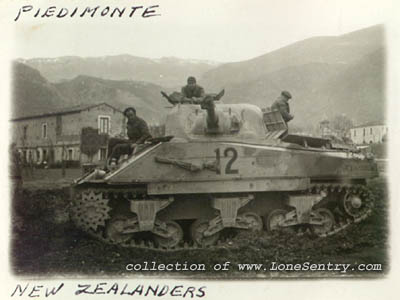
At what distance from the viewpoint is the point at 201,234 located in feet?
28.8

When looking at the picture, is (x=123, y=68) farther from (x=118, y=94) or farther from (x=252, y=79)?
(x=252, y=79)

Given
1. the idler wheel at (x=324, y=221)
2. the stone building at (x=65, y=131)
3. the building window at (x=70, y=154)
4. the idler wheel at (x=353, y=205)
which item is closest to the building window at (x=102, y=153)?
the stone building at (x=65, y=131)

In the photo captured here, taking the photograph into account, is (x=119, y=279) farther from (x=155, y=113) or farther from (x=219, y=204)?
(x=155, y=113)

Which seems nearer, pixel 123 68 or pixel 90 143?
pixel 90 143

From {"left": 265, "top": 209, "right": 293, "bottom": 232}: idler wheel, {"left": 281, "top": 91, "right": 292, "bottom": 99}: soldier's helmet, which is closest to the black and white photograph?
{"left": 265, "top": 209, "right": 293, "bottom": 232}: idler wheel

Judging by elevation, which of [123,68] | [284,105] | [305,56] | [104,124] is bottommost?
[104,124]

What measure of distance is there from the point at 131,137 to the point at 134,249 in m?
1.69

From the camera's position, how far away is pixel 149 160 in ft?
28.0

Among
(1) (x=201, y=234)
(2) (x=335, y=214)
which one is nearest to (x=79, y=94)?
(1) (x=201, y=234)

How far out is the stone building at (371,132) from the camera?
8844mm

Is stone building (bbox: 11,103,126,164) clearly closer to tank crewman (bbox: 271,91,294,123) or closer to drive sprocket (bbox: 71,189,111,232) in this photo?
drive sprocket (bbox: 71,189,111,232)

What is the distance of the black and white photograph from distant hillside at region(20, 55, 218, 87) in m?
0.02
